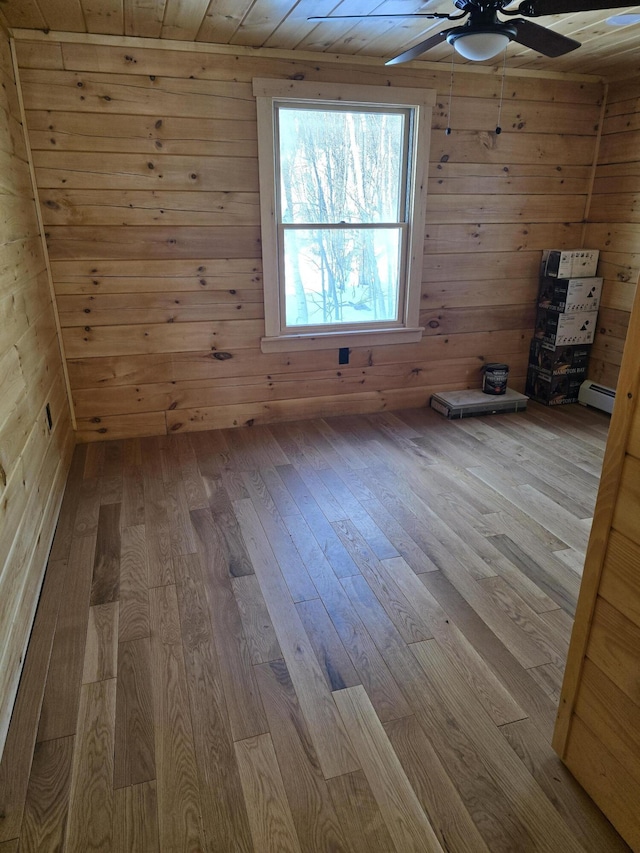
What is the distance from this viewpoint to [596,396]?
164 inches

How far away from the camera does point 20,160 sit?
2.81m

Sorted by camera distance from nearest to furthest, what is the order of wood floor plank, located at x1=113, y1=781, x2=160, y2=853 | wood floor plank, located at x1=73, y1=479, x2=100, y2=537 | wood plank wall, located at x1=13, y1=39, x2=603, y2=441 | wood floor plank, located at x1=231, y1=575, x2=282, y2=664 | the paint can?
wood floor plank, located at x1=113, y1=781, x2=160, y2=853
wood floor plank, located at x1=231, y1=575, x2=282, y2=664
wood floor plank, located at x1=73, y1=479, x2=100, y2=537
wood plank wall, located at x1=13, y1=39, x2=603, y2=441
the paint can

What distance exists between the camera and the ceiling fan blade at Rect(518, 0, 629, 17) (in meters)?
1.86

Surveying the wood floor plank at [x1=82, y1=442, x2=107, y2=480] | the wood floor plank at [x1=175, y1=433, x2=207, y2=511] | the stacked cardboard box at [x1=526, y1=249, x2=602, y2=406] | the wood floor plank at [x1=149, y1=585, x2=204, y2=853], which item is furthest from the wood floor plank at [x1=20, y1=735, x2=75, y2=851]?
the stacked cardboard box at [x1=526, y1=249, x2=602, y2=406]

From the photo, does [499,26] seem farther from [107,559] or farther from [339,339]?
[107,559]

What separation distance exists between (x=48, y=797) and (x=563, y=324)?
4.06 meters

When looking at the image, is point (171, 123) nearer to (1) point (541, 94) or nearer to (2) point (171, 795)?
(1) point (541, 94)

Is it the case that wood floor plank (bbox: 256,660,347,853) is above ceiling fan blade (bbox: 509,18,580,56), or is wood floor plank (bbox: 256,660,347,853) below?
below

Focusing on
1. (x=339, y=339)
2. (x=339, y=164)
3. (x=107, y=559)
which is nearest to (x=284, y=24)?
(x=339, y=164)

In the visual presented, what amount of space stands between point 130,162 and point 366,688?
301cm

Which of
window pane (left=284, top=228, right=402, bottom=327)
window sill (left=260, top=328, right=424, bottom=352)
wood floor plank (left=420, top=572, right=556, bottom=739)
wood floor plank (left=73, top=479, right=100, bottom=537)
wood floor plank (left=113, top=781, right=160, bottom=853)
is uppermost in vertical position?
window pane (left=284, top=228, right=402, bottom=327)

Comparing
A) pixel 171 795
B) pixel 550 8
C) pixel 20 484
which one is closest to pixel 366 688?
pixel 171 795

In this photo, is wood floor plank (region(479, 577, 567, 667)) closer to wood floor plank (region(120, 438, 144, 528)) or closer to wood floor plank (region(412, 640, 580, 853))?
wood floor plank (region(412, 640, 580, 853))

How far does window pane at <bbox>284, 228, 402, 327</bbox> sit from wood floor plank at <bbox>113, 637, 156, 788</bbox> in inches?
97.2
